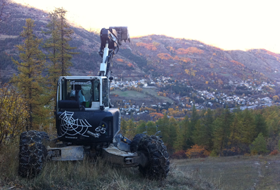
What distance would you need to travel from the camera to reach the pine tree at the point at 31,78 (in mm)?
26469

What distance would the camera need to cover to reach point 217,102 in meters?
139

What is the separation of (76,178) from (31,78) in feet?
73.8

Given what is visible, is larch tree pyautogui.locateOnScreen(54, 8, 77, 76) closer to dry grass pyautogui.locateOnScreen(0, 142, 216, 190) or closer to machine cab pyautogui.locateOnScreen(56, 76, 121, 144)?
machine cab pyautogui.locateOnScreen(56, 76, 121, 144)

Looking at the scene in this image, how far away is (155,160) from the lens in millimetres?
7059

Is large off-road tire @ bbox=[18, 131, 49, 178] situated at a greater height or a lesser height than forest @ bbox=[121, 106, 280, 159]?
greater

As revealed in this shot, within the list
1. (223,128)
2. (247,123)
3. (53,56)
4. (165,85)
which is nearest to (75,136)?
(53,56)

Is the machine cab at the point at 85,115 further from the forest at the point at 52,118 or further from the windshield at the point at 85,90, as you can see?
the forest at the point at 52,118

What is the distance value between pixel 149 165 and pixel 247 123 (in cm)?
5579

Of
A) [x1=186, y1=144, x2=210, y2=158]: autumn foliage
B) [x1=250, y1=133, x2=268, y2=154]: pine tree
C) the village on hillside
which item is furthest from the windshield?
the village on hillside

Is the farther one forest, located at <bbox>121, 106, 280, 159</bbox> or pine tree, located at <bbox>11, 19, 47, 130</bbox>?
forest, located at <bbox>121, 106, 280, 159</bbox>

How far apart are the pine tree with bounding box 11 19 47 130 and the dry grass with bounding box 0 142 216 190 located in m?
20.4

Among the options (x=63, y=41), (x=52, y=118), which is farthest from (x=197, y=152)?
(x=63, y=41)

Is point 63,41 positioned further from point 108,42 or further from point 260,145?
point 260,145

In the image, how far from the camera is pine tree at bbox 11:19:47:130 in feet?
86.8
